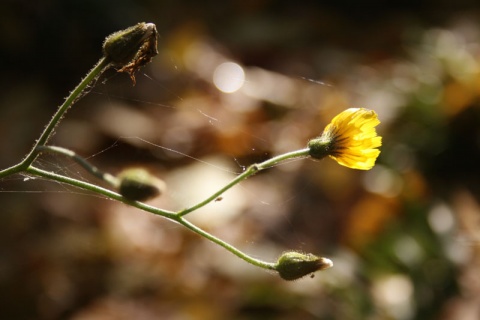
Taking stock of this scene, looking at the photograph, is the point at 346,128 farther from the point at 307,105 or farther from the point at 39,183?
the point at 307,105

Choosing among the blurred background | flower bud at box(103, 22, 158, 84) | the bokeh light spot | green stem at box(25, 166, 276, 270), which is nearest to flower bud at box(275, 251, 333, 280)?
green stem at box(25, 166, 276, 270)

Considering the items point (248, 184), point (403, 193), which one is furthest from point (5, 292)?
point (403, 193)

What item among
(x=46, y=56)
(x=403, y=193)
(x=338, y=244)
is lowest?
(x=338, y=244)

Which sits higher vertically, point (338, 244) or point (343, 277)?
point (338, 244)

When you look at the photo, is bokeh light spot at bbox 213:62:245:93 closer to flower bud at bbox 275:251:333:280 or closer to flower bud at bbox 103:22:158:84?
flower bud at bbox 103:22:158:84

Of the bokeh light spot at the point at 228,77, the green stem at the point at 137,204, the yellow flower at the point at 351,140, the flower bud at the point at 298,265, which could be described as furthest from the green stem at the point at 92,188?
the bokeh light spot at the point at 228,77

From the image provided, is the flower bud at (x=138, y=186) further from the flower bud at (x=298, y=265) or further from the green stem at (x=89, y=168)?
the flower bud at (x=298, y=265)

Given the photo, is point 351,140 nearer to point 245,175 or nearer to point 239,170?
point 245,175
